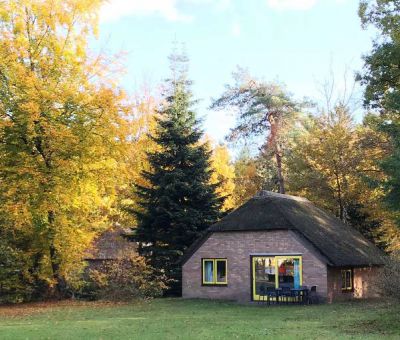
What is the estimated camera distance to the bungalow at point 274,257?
26812 millimetres

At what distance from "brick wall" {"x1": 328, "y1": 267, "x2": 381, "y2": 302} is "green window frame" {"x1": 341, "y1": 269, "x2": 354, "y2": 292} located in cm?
24

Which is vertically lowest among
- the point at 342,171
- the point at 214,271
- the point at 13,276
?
the point at 13,276

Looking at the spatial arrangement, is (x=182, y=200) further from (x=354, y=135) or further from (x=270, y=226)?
(x=354, y=135)

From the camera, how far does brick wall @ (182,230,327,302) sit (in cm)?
2662

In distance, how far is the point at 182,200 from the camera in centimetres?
3262

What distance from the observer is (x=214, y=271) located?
29656 millimetres

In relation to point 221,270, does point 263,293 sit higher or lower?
lower

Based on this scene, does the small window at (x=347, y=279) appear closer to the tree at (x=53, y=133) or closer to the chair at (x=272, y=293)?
the chair at (x=272, y=293)

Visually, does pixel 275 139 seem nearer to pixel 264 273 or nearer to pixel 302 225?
pixel 302 225

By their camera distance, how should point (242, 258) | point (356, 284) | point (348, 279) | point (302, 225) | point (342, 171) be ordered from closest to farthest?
point (302, 225)
point (242, 258)
point (348, 279)
point (356, 284)
point (342, 171)

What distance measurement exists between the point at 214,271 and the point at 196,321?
10709mm

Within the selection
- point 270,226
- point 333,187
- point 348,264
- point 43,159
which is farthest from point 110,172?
point 333,187

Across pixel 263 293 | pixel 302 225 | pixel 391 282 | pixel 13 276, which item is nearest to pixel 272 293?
pixel 263 293

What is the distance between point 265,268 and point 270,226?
82.4 inches
